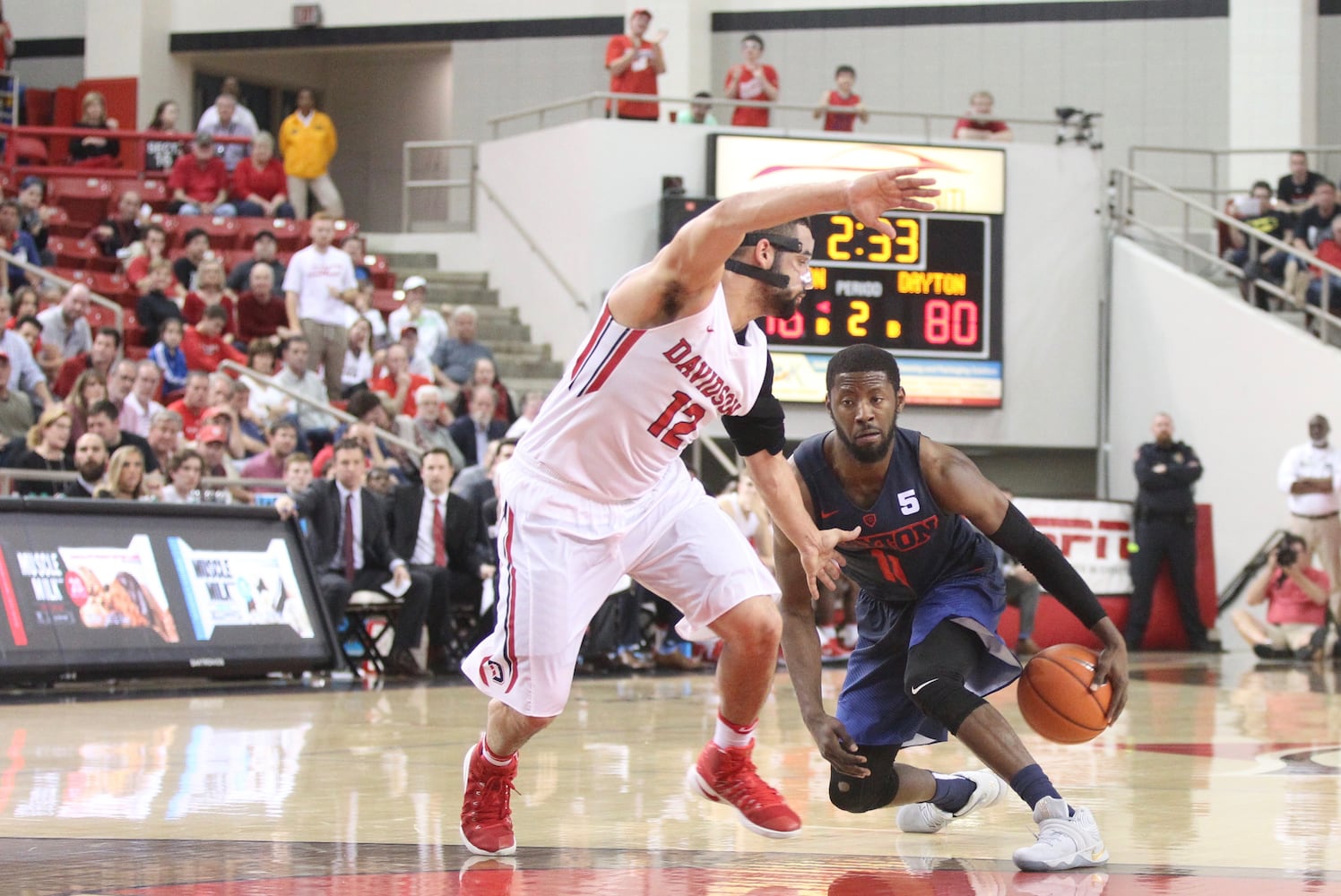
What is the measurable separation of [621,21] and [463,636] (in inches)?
498

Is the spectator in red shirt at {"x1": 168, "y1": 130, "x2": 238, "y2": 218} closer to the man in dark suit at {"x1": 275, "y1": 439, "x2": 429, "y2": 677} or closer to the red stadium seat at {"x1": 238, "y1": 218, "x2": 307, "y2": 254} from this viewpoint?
the red stadium seat at {"x1": 238, "y1": 218, "x2": 307, "y2": 254}

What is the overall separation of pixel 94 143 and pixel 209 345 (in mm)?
5999

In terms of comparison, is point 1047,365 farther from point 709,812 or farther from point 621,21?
point 709,812

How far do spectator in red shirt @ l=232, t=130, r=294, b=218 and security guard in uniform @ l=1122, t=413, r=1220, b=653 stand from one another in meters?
9.36

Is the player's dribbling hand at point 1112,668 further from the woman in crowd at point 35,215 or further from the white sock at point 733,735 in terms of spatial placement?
the woman in crowd at point 35,215

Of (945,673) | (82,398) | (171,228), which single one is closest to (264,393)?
(82,398)

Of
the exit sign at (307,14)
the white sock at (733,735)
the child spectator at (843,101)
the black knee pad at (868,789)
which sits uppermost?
the exit sign at (307,14)

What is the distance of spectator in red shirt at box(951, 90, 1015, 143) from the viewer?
65.7 feet

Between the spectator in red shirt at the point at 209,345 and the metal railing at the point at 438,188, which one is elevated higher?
the metal railing at the point at 438,188

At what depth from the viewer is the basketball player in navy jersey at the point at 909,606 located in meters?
5.09

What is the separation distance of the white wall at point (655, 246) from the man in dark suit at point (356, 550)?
7031mm

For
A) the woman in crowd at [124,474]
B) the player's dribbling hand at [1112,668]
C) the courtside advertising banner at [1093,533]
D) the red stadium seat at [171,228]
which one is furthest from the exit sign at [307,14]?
the player's dribbling hand at [1112,668]

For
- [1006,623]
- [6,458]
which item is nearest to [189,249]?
[6,458]

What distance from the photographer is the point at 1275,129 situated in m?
22.0
